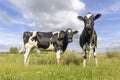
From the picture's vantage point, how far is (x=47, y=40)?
20.2 m

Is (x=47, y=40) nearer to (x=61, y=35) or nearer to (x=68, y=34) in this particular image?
(x=61, y=35)

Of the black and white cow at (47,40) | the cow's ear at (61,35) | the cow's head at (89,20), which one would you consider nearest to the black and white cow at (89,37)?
the cow's head at (89,20)

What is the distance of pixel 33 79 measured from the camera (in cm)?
965

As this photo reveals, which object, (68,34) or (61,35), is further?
(61,35)

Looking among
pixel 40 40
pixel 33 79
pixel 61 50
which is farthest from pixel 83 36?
pixel 33 79

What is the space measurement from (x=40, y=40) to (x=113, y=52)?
24.3ft

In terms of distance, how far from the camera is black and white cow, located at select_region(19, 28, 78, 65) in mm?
19719

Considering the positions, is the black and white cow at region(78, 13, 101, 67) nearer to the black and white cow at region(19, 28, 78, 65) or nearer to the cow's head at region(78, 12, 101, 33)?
the cow's head at region(78, 12, 101, 33)

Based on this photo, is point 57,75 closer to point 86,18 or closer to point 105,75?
point 105,75

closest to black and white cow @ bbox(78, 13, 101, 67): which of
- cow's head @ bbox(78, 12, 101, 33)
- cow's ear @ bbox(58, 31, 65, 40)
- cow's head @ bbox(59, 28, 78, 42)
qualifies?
cow's head @ bbox(78, 12, 101, 33)

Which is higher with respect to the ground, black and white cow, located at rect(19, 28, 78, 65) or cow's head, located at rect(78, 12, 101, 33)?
cow's head, located at rect(78, 12, 101, 33)

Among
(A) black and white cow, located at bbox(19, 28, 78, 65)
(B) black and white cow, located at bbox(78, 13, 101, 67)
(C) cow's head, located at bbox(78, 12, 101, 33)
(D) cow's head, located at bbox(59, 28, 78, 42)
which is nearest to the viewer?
(C) cow's head, located at bbox(78, 12, 101, 33)

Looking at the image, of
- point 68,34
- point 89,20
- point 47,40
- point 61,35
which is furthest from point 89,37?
point 47,40

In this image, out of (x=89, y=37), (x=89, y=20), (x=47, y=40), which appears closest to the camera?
(x=89, y=20)
